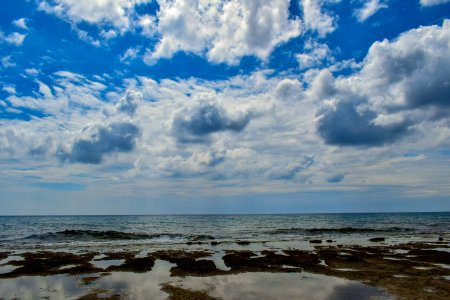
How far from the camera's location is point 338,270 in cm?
2380

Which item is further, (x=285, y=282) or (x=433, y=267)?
(x=433, y=267)

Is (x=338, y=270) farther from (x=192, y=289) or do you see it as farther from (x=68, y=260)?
(x=68, y=260)

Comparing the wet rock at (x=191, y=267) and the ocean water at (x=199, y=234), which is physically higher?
the wet rock at (x=191, y=267)

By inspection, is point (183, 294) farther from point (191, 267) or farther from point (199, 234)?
point (199, 234)

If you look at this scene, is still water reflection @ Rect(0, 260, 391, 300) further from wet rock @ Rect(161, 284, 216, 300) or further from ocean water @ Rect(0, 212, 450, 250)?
ocean water @ Rect(0, 212, 450, 250)

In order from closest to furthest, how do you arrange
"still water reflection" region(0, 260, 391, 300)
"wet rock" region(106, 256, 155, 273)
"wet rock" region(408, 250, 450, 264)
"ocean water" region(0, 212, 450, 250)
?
"still water reflection" region(0, 260, 391, 300), "wet rock" region(106, 256, 155, 273), "wet rock" region(408, 250, 450, 264), "ocean water" region(0, 212, 450, 250)

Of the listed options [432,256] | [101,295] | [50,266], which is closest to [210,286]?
[101,295]

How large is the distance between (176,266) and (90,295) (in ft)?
31.4

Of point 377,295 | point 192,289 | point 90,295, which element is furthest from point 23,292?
point 377,295

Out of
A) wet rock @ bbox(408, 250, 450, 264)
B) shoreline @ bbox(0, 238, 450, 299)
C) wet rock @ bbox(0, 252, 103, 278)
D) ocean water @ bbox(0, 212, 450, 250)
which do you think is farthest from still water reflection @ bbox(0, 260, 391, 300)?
ocean water @ bbox(0, 212, 450, 250)

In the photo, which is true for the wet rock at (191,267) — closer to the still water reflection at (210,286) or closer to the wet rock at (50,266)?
the still water reflection at (210,286)

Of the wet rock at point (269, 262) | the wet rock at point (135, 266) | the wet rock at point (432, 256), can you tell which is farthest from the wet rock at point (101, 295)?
the wet rock at point (432, 256)

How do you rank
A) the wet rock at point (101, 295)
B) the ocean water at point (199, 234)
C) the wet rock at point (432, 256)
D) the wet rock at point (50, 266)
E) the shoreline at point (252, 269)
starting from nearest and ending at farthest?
1. the wet rock at point (101, 295)
2. the shoreline at point (252, 269)
3. the wet rock at point (50, 266)
4. the wet rock at point (432, 256)
5. the ocean water at point (199, 234)

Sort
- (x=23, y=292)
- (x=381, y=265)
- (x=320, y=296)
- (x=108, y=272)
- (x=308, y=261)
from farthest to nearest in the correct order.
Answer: (x=308, y=261) → (x=381, y=265) → (x=108, y=272) → (x=23, y=292) → (x=320, y=296)
